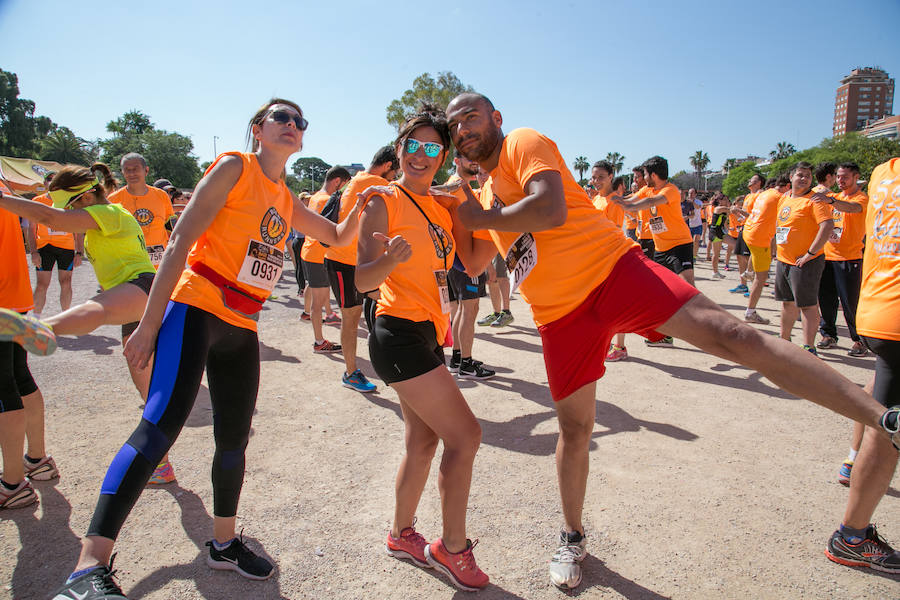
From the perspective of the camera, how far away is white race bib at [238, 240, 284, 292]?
2211 mm

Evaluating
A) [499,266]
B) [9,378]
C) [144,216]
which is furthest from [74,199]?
[499,266]

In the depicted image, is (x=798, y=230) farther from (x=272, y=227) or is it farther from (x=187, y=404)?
(x=187, y=404)

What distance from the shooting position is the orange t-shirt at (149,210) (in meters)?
6.01

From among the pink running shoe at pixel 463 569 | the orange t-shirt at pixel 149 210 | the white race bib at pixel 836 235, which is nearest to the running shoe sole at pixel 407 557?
the pink running shoe at pixel 463 569

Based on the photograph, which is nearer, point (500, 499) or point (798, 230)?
point (500, 499)

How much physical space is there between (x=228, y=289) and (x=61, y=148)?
67.3 m

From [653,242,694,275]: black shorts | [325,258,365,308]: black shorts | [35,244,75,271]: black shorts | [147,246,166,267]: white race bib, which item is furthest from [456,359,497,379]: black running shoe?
[35,244,75,271]: black shorts

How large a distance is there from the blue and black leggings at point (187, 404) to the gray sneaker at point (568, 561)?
161cm

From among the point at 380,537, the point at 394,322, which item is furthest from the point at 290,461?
the point at 394,322

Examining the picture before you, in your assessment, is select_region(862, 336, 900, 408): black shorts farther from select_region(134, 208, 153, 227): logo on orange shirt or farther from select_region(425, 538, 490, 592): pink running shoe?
select_region(134, 208, 153, 227): logo on orange shirt

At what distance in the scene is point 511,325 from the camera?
28.3 feet

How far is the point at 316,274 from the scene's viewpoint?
6.60 meters

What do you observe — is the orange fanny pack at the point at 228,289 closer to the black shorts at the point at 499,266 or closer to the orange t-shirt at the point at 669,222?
the orange t-shirt at the point at 669,222

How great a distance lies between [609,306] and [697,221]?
15.6 m
